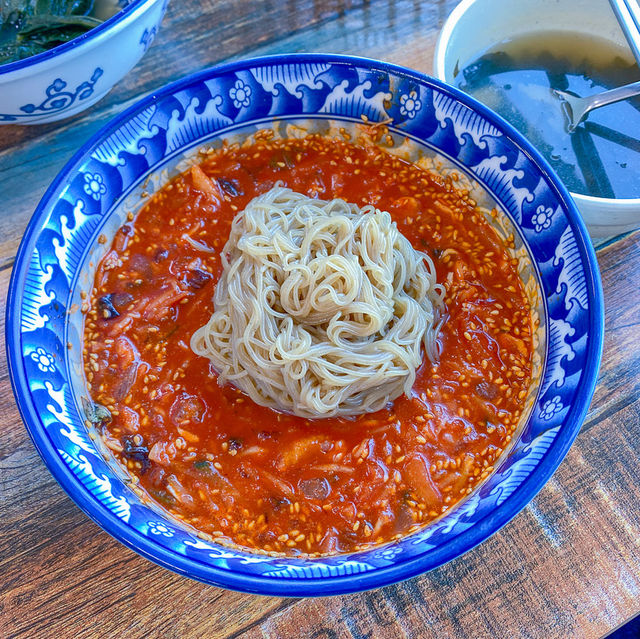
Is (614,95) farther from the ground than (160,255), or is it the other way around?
(614,95)

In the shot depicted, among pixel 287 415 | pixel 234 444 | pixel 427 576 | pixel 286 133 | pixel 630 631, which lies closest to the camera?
A: pixel 427 576

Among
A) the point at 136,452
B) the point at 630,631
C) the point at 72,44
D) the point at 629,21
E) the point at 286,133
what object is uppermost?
the point at 72,44

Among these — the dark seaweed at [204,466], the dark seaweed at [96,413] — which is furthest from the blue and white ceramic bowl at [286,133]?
the dark seaweed at [204,466]

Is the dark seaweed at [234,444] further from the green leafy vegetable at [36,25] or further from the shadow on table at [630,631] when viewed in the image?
the shadow on table at [630,631]

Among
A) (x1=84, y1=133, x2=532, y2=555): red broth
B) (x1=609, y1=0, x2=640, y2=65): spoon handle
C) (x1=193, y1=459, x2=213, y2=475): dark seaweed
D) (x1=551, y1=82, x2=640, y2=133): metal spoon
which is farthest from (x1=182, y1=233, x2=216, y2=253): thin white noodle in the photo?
(x1=609, y1=0, x2=640, y2=65): spoon handle

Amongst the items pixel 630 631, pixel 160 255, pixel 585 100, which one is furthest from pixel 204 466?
pixel 630 631

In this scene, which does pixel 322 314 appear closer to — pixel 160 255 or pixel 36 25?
pixel 160 255

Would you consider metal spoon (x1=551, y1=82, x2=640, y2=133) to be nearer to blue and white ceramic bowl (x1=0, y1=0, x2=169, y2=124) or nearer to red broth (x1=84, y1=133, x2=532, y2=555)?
red broth (x1=84, y1=133, x2=532, y2=555)
